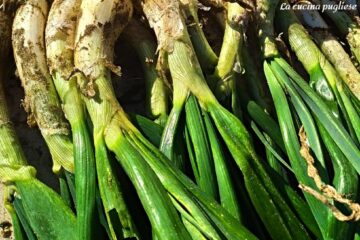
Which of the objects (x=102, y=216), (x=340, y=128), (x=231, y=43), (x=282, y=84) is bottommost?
(x=102, y=216)

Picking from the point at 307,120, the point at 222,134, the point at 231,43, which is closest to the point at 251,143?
the point at 222,134

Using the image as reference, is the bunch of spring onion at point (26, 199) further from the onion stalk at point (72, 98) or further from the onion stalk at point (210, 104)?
the onion stalk at point (210, 104)

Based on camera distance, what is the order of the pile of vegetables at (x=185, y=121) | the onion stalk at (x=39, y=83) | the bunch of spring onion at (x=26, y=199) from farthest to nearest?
1. the onion stalk at (x=39, y=83)
2. the bunch of spring onion at (x=26, y=199)
3. the pile of vegetables at (x=185, y=121)

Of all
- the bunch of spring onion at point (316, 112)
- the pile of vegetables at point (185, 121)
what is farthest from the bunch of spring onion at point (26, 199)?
the bunch of spring onion at point (316, 112)

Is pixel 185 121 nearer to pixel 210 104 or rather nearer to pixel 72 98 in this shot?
pixel 210 104

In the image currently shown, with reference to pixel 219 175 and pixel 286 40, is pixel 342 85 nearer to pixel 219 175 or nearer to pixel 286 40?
pixel 286 40

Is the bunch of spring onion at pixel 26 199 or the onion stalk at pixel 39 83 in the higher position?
the onion stalk at pixel 39 83

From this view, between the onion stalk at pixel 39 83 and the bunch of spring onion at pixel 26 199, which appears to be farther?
the onion stalk at pixel 39 83

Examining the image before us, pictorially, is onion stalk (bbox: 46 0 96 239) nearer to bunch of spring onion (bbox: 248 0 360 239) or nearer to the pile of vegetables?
the pile of vegetables

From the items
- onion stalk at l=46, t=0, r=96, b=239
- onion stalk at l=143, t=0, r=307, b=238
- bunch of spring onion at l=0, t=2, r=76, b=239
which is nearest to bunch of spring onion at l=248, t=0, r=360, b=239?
onion stalk at l=143, t=0, r=307, b=238
